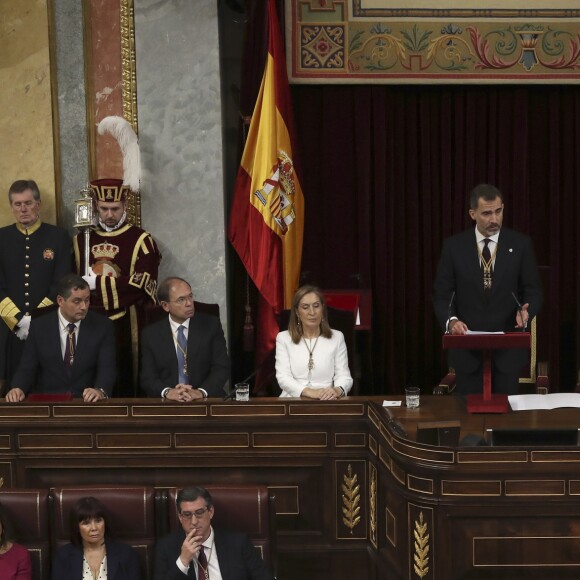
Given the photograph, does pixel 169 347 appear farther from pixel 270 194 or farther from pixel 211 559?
pixel 211 559

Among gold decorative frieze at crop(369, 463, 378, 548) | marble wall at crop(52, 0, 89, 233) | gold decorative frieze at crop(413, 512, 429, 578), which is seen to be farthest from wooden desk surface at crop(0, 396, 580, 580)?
marble wall at crop(52, 0, 89, 233)

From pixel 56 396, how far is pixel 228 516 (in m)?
1.38

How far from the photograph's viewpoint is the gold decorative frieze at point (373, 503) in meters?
5.54

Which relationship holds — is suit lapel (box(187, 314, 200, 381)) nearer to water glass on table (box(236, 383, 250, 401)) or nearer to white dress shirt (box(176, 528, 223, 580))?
water glass on table (box(236, 383, 250, 401))

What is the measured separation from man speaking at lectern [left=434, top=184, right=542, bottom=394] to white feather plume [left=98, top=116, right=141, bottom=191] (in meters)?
2.09

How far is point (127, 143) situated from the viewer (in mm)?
7301

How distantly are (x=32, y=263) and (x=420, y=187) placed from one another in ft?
8.98

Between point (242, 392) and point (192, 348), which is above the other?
point (192, 348)

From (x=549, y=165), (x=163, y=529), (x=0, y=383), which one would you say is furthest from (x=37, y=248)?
(x=549, y=165)

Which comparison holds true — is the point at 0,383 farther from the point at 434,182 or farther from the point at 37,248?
the point at 434,182

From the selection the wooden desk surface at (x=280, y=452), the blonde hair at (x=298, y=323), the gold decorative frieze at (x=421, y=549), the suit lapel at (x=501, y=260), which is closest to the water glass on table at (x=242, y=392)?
the wooden desk surface at (x=280, y=452)

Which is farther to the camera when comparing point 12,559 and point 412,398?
point 412,398

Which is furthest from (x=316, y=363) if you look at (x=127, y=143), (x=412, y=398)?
(x=127, y=143)

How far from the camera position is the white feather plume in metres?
7.29
